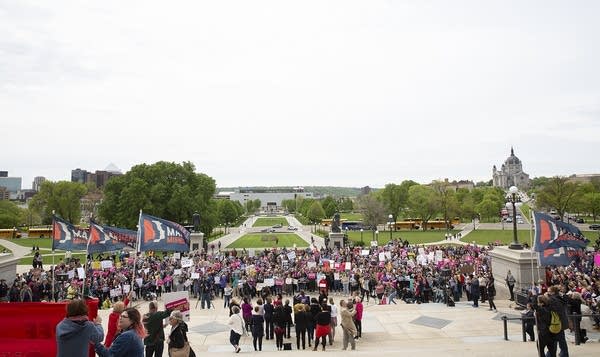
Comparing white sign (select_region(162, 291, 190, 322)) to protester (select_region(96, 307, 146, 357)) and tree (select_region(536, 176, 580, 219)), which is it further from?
tree (select_region(536, 176, 580, 219))

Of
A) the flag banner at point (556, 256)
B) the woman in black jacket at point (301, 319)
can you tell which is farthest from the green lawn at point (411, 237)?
the woman in black jacket at point (301, 319)

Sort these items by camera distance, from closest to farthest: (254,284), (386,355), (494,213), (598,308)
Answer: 1. (386,355)
2. (598,308)
3. (254,284)
4. (494,213)

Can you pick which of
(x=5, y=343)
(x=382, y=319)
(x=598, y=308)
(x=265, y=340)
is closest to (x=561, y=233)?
(x=598, y=308)

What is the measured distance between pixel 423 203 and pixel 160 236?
78244 mm

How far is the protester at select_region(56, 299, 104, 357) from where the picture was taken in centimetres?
543

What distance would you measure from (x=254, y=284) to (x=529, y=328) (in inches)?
577

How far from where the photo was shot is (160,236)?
17.6 meters

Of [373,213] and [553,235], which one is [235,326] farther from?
[373,213]

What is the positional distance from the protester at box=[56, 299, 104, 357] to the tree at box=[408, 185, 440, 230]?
88249 millimetres

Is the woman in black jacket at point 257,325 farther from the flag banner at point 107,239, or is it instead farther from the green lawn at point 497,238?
the green lawn at point 497,238

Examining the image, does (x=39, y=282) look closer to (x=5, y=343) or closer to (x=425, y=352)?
(x=5, y=343)

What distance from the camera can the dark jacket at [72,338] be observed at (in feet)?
17.8

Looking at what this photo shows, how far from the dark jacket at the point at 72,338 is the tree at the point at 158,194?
5374 cm

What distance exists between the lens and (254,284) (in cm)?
2447
